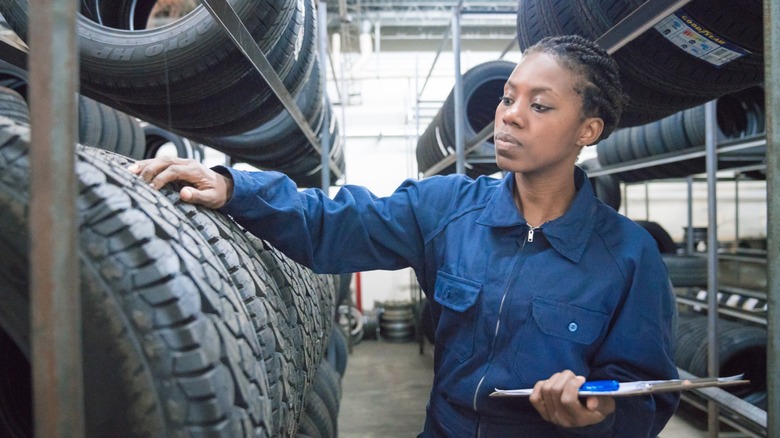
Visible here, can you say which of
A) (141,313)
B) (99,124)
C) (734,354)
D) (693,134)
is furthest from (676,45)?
(734,354)

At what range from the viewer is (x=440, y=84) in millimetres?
7336

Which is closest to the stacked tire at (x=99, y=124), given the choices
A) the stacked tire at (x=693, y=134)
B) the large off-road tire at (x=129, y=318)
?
the large off-road tire at (x=129, y=318)

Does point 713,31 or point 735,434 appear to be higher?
point 713,31

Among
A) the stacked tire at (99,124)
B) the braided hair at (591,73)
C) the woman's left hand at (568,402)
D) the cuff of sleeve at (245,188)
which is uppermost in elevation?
the stacked tire at (99,124)

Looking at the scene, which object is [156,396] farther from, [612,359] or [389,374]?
[389,374]

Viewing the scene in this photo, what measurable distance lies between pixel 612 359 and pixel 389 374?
402 cm

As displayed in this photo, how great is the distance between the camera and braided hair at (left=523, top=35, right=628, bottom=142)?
1141 mm

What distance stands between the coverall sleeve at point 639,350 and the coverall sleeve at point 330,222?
431mm

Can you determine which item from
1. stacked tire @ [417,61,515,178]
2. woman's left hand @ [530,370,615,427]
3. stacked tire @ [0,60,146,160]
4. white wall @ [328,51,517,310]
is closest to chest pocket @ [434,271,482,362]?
woman's left hand @ [530,370,615,427]

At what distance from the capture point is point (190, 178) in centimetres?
93

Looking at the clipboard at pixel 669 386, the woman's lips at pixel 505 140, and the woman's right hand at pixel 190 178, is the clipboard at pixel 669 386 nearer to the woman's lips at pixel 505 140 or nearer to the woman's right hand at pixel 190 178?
the woman's lips at pixel 505 140

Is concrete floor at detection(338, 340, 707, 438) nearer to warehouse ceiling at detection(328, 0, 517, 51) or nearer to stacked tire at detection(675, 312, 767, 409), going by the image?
stacked tire at detection(675, 312, 767, 409)

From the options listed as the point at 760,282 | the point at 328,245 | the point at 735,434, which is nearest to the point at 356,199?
the point at 328,245

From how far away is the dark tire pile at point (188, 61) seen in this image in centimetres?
146
